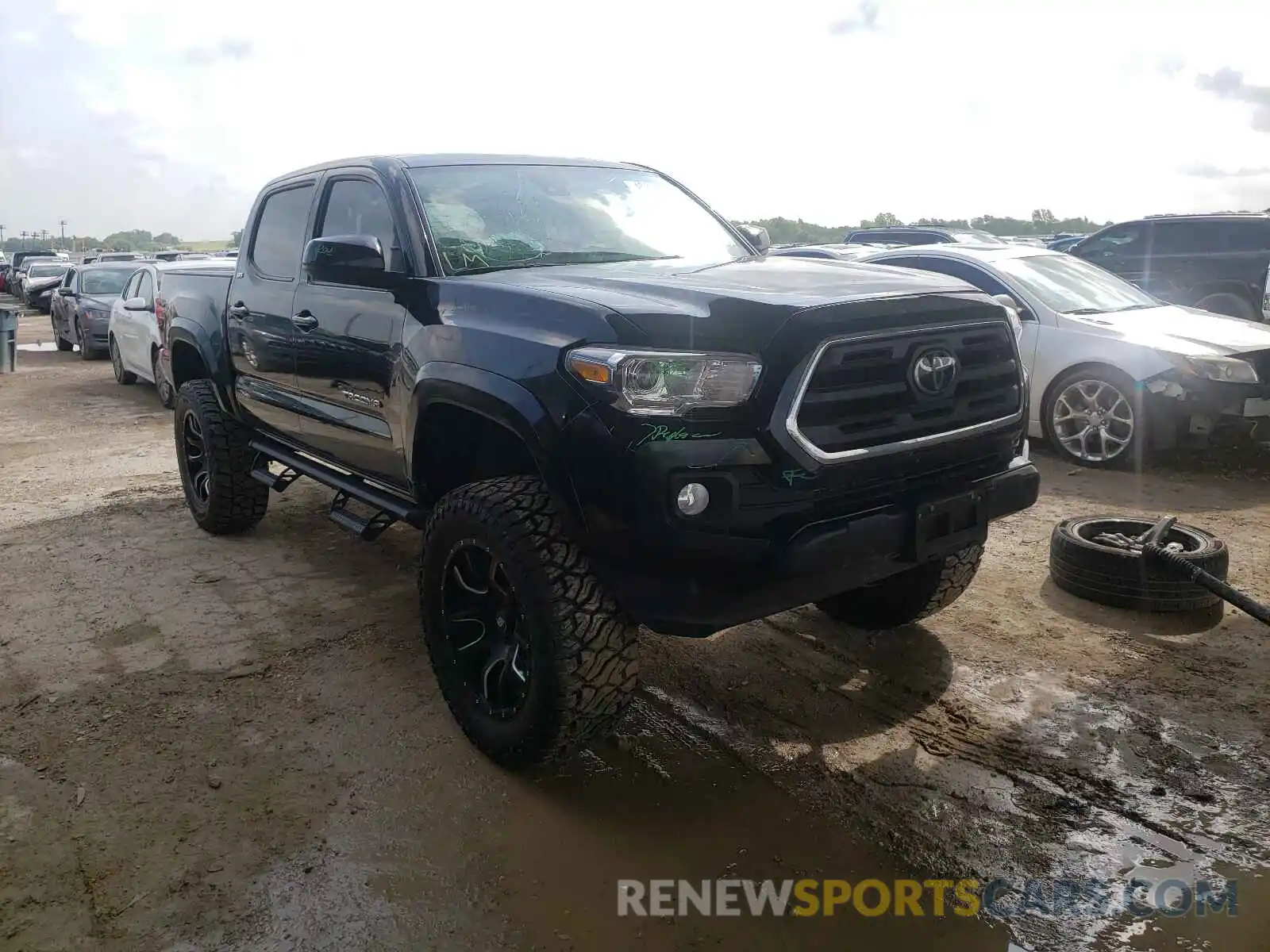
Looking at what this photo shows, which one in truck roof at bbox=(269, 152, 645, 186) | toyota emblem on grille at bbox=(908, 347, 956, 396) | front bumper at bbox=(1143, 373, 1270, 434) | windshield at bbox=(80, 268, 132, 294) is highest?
truck roof at bbox=(269, 152, 645, 186)

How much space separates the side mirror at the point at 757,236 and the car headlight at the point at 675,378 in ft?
7.10

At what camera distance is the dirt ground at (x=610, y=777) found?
2.65 meters

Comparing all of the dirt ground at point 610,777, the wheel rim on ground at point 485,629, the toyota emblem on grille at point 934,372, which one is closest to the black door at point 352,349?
the wheel rim on ground at point 485,629

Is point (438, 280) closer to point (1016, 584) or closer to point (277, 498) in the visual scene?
point (1016, 584)

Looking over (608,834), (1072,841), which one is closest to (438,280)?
(608,834)

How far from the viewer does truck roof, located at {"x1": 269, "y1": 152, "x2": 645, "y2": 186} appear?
13.8 ft

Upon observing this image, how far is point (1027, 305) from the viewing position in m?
7.80

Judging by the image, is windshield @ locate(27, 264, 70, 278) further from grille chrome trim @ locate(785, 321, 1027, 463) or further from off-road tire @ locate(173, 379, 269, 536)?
grille chrome trim @ locate(785, 321, 1027, 463)

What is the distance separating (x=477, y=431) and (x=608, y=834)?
1436mm

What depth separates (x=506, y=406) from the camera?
3.08 meters

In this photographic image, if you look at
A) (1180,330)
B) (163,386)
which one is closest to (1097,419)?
(1180,330)

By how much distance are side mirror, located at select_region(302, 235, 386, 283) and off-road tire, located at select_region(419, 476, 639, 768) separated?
41.4 inches

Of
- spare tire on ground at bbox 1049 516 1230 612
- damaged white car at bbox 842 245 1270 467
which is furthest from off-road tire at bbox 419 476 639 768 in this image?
damaged white car at bbox 842 245 1270 467

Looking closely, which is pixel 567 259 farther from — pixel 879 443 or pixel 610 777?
pixel 610 777
